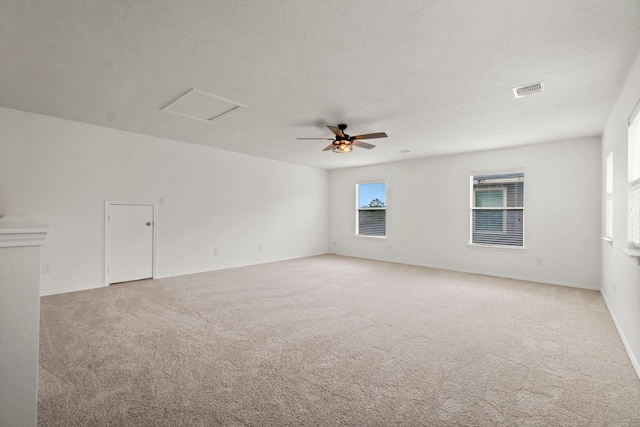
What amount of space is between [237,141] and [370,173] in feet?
12.5

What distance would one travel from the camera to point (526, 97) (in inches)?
134

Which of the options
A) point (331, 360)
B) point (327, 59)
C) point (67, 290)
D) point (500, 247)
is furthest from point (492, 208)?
point (67, 290)

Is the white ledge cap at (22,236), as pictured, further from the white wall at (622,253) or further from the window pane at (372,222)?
the window pane at (372,222)

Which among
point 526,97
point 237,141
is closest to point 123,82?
point 237,141

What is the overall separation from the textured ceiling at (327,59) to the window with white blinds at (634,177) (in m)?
0.56

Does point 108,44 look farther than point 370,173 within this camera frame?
No

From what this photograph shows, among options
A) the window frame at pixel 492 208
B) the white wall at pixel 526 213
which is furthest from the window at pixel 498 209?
the white wall at pixel 526 213

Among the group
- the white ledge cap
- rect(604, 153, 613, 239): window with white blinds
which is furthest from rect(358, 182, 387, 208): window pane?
the white ledge cap

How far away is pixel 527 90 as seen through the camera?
Answer: 3.20 meters

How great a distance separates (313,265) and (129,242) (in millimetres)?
3701

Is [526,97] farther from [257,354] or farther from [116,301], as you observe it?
[116,301]

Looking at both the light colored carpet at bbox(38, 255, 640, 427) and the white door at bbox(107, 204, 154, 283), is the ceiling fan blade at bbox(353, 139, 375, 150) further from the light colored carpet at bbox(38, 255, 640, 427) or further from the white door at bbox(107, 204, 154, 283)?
the white door at bbox(107, 204, 154, 283)

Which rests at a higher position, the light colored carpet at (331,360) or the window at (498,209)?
the window at (498,209)

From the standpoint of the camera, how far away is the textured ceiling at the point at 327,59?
6.73 feet
